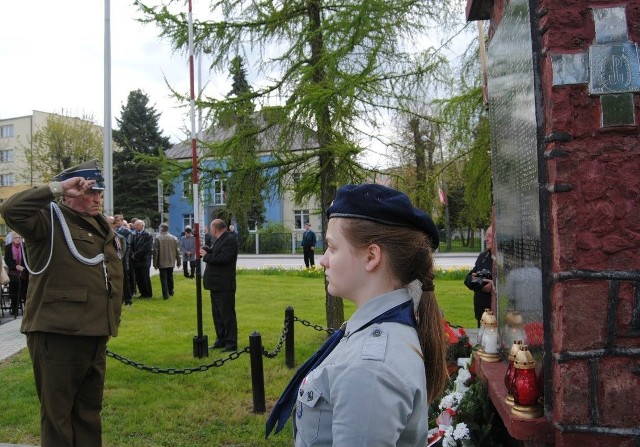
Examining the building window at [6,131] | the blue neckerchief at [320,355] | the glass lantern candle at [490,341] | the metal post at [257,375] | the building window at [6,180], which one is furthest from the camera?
the building window at [6,131]

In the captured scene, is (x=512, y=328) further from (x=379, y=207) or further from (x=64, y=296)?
(x=64, y=296)

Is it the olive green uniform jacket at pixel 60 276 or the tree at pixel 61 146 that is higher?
the tree at pixel 61 146

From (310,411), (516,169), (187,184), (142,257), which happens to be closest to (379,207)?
(310,411)

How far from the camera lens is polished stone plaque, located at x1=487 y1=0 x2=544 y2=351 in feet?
9.43

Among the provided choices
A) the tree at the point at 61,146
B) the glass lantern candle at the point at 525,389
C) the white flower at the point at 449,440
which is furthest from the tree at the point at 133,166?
the glass lantern candle at the point at 525,389

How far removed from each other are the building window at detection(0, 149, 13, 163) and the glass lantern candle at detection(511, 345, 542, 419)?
6957 cm

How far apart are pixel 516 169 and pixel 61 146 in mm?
41710

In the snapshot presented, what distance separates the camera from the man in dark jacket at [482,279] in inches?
232

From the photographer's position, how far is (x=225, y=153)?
8086 mm

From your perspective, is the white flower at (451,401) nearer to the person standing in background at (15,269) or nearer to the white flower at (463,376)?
the white flower at (463,376)

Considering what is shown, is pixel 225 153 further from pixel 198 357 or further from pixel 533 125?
pixel 533 125

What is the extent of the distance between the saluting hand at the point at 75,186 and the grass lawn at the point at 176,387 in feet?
7.64

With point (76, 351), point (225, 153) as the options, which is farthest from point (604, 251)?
point (225, 153)

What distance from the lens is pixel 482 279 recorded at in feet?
19.3
